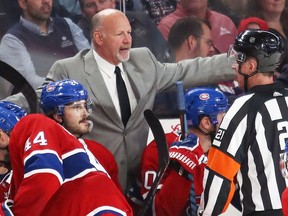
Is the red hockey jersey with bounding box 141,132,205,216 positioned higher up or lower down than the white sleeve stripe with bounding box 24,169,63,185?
lower down

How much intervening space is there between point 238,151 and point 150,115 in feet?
2.15

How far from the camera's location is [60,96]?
10.2ft

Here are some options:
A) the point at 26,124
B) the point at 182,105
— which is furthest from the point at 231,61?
the point at 26,124

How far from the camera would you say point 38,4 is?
4.21 m

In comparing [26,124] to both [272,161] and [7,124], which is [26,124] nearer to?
[7,124]

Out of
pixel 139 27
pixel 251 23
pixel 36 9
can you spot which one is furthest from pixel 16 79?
pixel 251 23

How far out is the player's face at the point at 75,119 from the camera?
123 inches

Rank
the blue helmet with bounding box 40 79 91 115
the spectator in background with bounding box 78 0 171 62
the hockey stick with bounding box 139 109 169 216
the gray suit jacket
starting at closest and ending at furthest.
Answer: the blue helmet with bounding box 40 79 91 115 → the hockey stick with bounding box 139 109 169 216 → the gray suit jacket → the spectator in background with bounding box 78 0 171 62

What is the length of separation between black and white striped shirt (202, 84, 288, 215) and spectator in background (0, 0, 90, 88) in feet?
4.59

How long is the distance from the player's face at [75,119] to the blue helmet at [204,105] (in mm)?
552

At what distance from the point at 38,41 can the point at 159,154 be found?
3.58 feet

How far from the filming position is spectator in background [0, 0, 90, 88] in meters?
4.15

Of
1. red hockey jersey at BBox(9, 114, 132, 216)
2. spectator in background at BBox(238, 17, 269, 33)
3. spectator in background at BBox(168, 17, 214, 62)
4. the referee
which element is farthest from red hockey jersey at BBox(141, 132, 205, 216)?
spectator in background at BBox(238, 17, 269, 33)

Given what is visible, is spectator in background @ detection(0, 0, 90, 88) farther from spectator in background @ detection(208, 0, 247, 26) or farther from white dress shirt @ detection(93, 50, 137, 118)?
spectator in background @ detection(208, 0, 247, 26)
